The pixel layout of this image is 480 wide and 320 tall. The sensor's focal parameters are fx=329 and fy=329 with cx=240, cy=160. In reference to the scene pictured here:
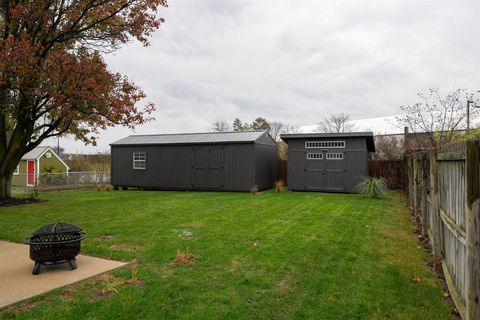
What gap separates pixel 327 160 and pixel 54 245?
12.5 metres

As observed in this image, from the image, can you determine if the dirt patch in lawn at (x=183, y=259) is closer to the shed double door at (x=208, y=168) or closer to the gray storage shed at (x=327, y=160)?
the gray storage shed at (x=327, y=160)

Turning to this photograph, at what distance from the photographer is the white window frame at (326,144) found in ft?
48.7

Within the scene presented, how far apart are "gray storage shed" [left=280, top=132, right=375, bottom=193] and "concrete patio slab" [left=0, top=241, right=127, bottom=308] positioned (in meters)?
11.7

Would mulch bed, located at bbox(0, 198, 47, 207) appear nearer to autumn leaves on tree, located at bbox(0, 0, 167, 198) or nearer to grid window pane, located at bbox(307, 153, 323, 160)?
autumn leaves on tree, located at bbox(0, 0, 167, 198)

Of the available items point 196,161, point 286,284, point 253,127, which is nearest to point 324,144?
point 196,161

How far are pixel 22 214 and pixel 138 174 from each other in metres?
9.40

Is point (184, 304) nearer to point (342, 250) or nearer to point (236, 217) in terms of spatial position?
point (342, 250)

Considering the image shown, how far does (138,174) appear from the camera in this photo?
1855 centimetres

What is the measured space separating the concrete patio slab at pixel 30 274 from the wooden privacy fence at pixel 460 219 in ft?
13.2

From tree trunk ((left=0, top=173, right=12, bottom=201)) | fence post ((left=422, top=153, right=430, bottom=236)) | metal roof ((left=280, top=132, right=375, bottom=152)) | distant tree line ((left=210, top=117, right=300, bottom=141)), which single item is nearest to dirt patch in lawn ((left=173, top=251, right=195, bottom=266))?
fence post ((left=422, top=153, right=430, bottom=236))

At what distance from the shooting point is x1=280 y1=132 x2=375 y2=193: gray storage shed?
14.5 metres

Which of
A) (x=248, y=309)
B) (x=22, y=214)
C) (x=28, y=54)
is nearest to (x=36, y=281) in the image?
(x=248, y=309)

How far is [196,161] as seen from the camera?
1702 cm

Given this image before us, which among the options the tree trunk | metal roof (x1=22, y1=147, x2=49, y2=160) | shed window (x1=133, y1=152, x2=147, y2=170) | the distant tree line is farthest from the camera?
the distant tree line
